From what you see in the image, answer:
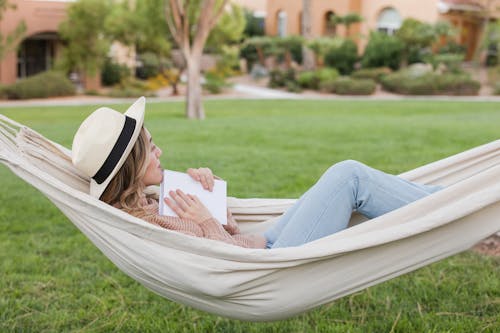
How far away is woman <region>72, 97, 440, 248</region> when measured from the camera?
1.99 metres

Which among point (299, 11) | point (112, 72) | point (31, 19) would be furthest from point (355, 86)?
point (31, 19)

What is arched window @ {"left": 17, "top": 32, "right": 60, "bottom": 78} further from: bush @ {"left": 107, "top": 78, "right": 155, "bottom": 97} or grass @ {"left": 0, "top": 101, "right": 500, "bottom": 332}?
grass @ {"left": 0, "top": 101, "right": 500, "bottom": 332}

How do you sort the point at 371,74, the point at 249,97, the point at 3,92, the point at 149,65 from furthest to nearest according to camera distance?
1. the point at 149,65
2. the point at 371,74
3. the point at 249,97
4. the point at 3,92

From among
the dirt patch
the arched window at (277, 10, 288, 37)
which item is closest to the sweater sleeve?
the dirt patch

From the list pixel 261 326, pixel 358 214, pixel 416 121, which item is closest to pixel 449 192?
pixel 358 214

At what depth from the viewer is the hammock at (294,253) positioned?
68.2 inches

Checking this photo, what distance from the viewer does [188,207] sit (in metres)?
2.10

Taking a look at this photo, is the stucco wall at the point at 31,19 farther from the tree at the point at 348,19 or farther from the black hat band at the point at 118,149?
the black hat band at the point at 118,149

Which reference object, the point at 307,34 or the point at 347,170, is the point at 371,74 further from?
the point at 347,170

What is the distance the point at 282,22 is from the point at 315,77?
24.7 ft

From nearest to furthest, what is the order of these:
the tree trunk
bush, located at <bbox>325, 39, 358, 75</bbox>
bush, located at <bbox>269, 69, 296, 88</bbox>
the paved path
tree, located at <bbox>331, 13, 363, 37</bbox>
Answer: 1. the tree trunk
2. the paved path
3. bush, located at <bbox>269, 69, 296, 88</bbox>
4. bush, located at <bbox>325, 39, 358, 75</bbox>
5. tree, located at <bbox>331, 13, 363, 37</bbox>

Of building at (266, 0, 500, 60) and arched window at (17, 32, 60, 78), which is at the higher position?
building at (266, 0, 500, 60)

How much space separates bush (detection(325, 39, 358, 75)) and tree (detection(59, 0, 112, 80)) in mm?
6501

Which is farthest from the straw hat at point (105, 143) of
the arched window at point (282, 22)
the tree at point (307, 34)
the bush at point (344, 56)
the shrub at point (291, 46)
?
the arched window at point (282, 22)
